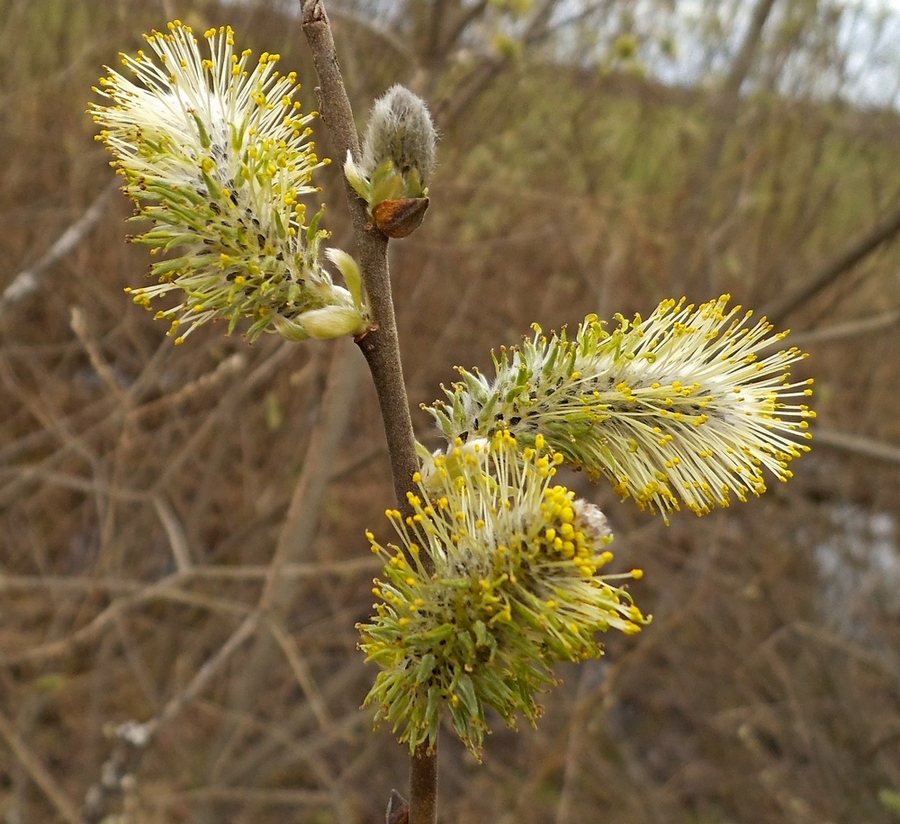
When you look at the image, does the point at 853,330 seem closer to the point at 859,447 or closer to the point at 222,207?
the point at 859,447

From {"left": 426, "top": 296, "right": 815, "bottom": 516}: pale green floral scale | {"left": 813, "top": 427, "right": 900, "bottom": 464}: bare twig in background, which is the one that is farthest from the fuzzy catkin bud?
{"left": 813, "top": 427, "right": 900, "bottom": 464}: bare twig in background

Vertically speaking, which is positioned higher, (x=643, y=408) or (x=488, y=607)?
(x=643, y=408)

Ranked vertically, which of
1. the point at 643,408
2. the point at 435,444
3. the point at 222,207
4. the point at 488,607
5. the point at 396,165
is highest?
the point at 396,165

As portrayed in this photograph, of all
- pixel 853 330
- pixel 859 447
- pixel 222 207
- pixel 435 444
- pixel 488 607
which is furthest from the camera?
pixel 435 444

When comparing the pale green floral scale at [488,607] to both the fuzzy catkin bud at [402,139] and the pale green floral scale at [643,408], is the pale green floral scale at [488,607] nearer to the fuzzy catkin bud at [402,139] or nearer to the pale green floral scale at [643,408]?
the pale green floral scale at [643,408]

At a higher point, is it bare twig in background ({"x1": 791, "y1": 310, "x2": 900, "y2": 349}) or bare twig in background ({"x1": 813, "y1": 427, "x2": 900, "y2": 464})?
bare twig in background ({"x1": 791, "y1": 310, "x2": 900, "y2": 349})

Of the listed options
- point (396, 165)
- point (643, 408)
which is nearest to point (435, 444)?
point (643, 408)

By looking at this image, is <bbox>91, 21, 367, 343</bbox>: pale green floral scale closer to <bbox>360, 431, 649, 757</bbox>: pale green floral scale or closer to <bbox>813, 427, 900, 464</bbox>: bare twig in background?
<bbox>360, 431, 649, 757</bbox>: pale green floral scale

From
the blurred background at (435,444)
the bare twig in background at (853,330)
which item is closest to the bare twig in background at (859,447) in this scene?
the bare twig in background at (853,330)
